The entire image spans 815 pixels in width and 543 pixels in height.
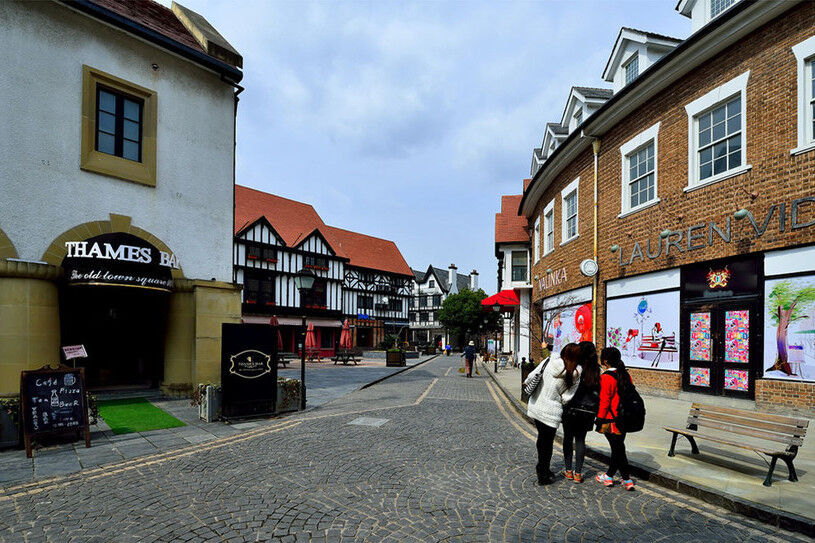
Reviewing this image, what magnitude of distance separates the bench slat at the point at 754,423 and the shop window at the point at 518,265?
19.8 metres

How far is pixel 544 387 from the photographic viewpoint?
5.49 m

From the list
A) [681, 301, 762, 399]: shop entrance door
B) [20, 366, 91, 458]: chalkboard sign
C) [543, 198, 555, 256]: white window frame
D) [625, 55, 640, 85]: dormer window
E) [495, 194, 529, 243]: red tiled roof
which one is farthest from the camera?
[495, 194, 529, 243]: red tiled roof

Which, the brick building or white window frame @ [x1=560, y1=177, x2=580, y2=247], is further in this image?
white window frame @ [x1=560, y1=177, x2=580, y2=247]

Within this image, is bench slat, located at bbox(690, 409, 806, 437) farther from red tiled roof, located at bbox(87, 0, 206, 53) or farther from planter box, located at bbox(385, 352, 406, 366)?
planter box, located at bbox(385, 352, 406, 366)

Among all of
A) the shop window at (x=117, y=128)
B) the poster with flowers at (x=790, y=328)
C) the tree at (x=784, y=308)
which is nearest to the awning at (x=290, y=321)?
the shop window at (x=117, y=128)

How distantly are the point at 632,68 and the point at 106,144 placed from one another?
14886mm

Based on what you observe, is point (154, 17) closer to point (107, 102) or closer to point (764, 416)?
point (107, 102)

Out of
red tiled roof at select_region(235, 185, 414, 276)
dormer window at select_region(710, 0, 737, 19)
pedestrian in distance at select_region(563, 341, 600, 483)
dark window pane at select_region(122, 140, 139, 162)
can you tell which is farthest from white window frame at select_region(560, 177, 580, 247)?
red tiled roof at select_region(235, 185, 414, 276)

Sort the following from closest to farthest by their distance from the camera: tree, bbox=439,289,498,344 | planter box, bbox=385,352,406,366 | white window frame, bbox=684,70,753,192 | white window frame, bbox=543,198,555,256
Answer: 1. white window frame, bbox=684,70,753,192
2. white window frame, bbox=543,198,555,256
3. planter box, bbox=385,352,406,366
4. tree, bbox=439,289,498,344

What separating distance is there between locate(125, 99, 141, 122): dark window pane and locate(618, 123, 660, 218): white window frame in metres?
13.3

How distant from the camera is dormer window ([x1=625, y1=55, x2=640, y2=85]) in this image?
524 inches

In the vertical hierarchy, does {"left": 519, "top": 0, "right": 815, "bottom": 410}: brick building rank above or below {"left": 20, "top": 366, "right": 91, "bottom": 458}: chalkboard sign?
above

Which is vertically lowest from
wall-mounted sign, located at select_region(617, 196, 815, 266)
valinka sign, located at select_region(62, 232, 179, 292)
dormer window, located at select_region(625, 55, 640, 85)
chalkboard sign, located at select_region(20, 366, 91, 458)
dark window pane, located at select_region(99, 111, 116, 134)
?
chalkboard sign, located at select_region(20, 366, 91, 458)

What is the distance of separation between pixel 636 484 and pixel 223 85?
13.7m
